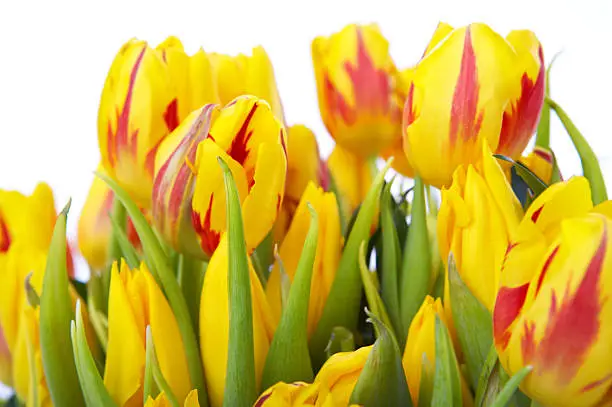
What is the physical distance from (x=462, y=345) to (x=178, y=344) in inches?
4.0

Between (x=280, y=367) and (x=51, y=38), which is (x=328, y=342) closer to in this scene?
(x=280, y=367)

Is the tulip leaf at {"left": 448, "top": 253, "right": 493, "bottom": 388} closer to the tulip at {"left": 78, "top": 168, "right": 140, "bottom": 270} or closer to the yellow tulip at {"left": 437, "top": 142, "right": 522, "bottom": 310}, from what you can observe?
the yellow tulip at {"left": 437, "top": 142, "right": 522, "bottom": 310}

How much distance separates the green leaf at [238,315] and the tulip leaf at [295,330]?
0.5 inches

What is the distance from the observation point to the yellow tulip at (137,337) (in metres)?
0.29

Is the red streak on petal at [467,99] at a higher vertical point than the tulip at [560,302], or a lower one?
higher

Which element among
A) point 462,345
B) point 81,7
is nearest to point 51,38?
point 81,7

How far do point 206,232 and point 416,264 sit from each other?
0.09 metres

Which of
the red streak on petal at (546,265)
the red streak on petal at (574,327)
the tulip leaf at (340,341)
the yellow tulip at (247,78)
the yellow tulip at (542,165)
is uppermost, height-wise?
the yellow tulip at (247,78)

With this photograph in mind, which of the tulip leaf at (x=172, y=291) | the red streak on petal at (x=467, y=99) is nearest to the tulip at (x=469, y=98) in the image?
the red streak on petal at (x=467, y=99)

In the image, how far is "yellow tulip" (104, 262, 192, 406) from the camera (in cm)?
29

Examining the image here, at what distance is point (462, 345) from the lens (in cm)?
29

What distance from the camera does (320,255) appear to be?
33cm

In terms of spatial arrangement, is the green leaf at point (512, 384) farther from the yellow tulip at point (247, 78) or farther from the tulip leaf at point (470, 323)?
the yellow tulip at point (247, 78)

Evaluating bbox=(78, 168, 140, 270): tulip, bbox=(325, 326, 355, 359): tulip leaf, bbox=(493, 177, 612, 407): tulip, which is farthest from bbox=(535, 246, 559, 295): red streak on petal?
bbox=(78, 168, 140, 270): tulip
